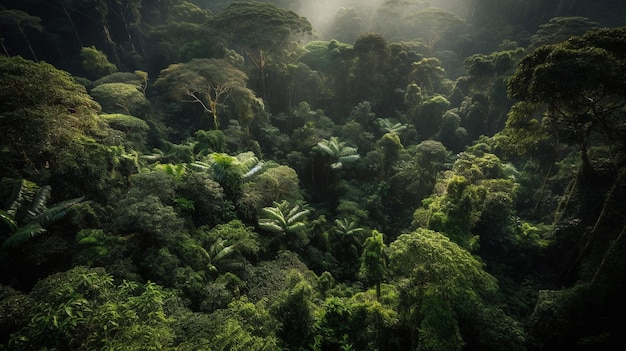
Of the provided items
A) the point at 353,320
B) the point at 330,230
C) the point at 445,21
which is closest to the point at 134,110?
the point at 330,230

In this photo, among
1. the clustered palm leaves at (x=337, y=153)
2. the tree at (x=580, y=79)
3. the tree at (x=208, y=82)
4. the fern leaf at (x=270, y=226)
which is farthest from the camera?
the clustered palm leaves at (x=337, y=153)

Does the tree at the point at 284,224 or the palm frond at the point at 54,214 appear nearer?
the palm frond at the point at 54,214

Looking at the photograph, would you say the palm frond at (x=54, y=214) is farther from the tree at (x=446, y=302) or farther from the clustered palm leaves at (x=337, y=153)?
the clustered palm leaves at (x=337, y=153)

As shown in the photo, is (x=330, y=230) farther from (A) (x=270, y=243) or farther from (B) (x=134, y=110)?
(B) (x=134, y=110)

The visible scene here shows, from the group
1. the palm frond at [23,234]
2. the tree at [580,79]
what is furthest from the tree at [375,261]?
the palm frond at [23,234]

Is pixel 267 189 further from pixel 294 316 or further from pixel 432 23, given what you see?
pixel 432 23

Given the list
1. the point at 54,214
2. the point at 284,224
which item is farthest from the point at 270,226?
the point at 54,214

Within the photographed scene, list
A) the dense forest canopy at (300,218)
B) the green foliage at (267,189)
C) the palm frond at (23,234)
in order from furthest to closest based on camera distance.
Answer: the green foliage at (267,189)
the palm frond at (23,234)
the dense forest canopy at (300,218)
